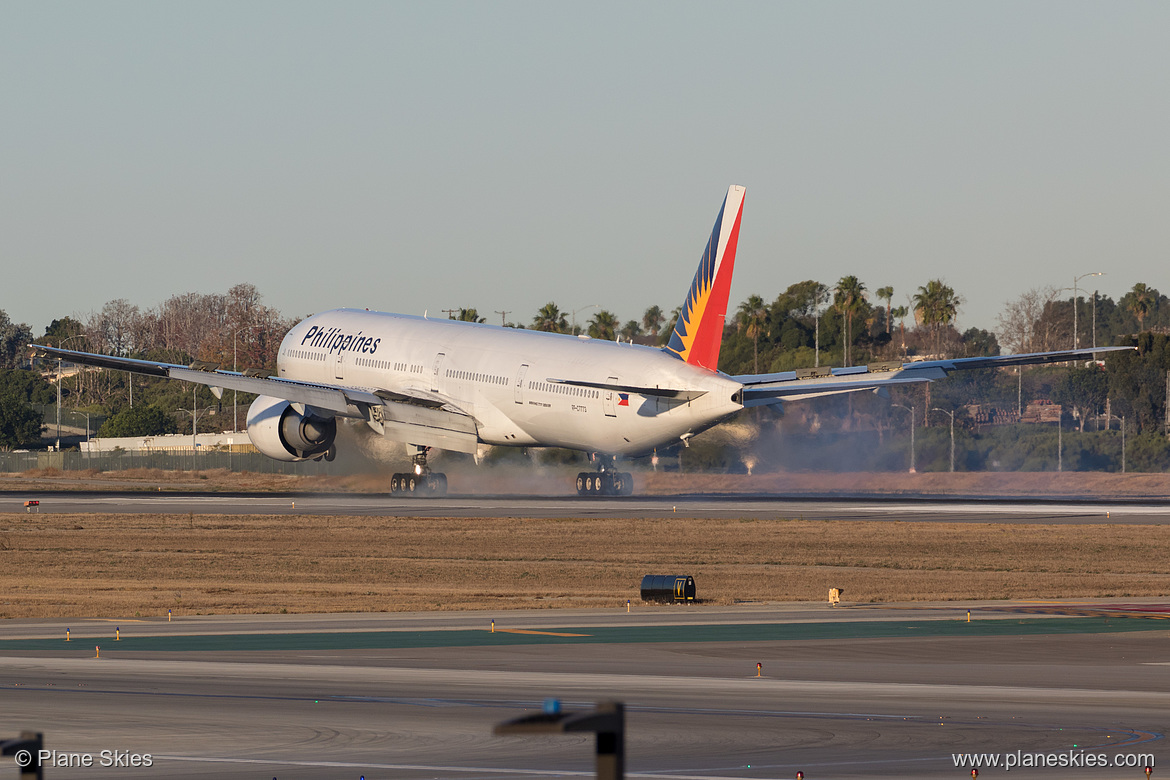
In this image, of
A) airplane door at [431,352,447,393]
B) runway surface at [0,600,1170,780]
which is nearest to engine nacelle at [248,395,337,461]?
airplane door at [431,352,447,393]

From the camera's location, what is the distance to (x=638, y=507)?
52.7m

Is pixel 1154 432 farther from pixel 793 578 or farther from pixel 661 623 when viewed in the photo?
pixel 661 623

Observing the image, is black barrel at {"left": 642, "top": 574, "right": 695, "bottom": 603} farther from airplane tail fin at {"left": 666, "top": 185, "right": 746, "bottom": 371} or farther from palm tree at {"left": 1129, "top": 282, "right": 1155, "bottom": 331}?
palm tree at {"left": 1129, "top": 282, "right": 1155, "bottom": 331}

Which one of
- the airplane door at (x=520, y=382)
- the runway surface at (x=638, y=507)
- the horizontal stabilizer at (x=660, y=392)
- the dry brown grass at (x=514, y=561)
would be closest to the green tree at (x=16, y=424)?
the runway surface at (x=638, y=507)

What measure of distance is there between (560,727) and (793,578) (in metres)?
27.2

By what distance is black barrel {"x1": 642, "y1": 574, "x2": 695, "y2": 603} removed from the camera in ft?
85.9

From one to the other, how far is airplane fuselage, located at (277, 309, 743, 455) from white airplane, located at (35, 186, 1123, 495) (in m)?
0.06

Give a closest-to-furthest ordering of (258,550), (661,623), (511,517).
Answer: (661,623), (258,550), (511,517)

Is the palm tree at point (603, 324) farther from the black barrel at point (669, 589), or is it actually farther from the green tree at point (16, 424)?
the black barrel at point (669, 589)

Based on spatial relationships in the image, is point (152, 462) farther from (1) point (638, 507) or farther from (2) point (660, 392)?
(2) point (660, 392)

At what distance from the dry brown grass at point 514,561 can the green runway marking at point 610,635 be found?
174 inches

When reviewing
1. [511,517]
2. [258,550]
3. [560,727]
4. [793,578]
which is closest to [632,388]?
[511,517]

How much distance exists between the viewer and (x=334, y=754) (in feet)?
41.5

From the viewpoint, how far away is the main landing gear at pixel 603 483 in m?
60.3
